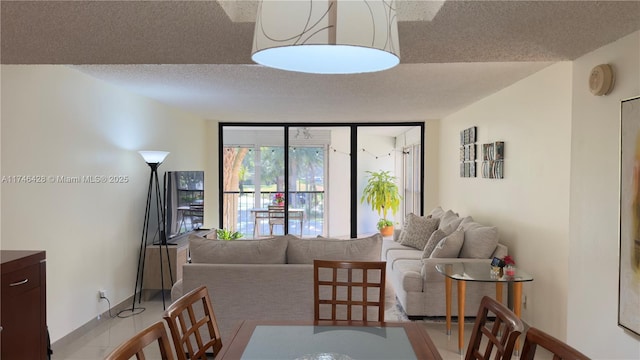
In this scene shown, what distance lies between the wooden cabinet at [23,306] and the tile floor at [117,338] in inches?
28.3

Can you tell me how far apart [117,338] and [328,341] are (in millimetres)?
2741

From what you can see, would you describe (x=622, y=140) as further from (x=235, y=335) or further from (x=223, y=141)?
(x=223, y=141)

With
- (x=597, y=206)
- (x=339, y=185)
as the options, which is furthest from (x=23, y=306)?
(x=339, y=185)

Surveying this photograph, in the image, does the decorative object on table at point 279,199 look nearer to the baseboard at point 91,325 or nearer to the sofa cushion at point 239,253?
the baseboard at point 91,325

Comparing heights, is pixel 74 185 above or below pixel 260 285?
above

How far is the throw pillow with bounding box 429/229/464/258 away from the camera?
439cm

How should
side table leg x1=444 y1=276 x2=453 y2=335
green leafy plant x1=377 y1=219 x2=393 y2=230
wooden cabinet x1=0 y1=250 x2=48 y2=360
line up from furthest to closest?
green leafy plant x1=377 y1=219 x2=393 y2=230 → side table leg x1=444 y1=276 x2=453 y2=335 → wooden cabinet x1=0 y1=250 x2=48 y2=360

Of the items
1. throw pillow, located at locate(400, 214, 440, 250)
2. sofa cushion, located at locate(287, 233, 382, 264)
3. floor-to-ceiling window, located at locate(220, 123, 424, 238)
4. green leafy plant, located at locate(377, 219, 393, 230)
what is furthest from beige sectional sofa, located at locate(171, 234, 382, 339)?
green leafy plant, located at locate(377, 219, 393, 230)

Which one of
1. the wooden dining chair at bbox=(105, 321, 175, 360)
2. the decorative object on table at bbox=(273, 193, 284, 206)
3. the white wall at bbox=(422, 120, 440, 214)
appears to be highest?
the white wall at bbox=(422, 120, 440, 214)

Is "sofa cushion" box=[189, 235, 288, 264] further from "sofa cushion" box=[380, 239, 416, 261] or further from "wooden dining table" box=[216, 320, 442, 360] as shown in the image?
"sofa cushion" box=[380, 239, 416, 261]

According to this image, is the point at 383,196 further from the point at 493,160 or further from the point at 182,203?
the point at 182,203

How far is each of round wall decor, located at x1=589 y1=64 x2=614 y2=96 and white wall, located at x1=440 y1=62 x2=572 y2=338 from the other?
2.75 ft

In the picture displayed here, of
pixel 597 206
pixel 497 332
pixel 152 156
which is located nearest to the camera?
pixel 497 332

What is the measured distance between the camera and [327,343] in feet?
6.16
